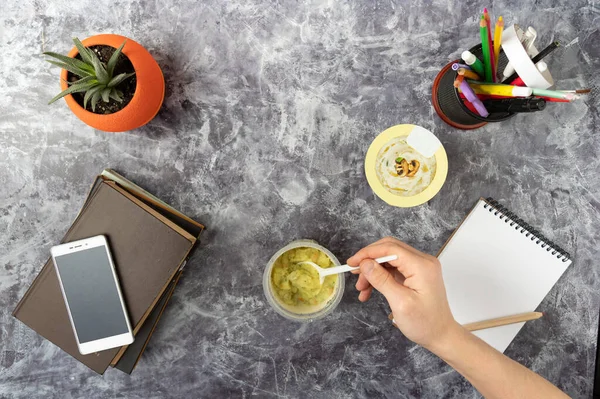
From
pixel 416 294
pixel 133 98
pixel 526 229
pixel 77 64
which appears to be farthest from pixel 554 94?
pixel 77 64

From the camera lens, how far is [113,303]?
957 mm

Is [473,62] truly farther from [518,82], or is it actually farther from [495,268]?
[495,268]

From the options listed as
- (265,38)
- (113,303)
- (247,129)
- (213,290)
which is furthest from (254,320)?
(265,38)

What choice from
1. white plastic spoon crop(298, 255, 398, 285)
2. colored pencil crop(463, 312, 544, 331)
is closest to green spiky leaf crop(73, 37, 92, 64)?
white plastic spoon crop(298, 255, 398, 285)

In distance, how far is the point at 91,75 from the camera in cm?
87

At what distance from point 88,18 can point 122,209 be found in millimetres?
458

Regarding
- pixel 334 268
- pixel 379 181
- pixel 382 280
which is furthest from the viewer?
pixel 379 181

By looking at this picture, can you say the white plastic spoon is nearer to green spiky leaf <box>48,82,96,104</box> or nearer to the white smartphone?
the white smartphone

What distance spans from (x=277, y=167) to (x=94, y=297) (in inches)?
19.4

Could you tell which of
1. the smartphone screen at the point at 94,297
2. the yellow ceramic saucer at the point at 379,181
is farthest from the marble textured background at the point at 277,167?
the smartphone screen at the point at 94,297

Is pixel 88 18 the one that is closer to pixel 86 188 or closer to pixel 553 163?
pixel 86 188

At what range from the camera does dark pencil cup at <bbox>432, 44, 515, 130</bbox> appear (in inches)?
36.4

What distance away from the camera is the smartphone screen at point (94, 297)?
0.96 m

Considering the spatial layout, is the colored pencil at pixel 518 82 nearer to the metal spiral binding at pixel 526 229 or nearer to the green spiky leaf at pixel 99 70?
the metal spiral binding at pixel 526 229
